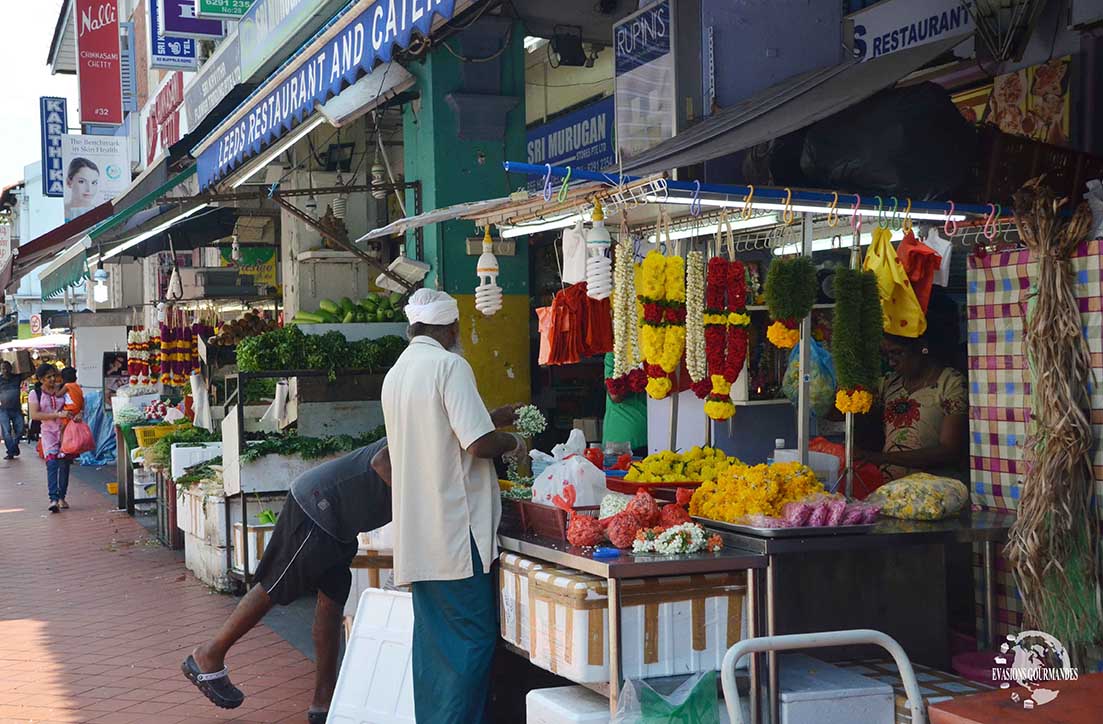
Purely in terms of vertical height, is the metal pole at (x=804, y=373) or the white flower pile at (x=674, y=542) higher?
the metal pole at (x=804, y=373)

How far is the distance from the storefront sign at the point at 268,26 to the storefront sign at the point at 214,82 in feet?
1.07

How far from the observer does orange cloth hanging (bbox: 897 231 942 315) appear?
535cm

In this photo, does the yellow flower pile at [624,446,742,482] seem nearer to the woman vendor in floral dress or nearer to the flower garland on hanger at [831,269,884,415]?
the flower garland on hanger at [831,269,884,415]

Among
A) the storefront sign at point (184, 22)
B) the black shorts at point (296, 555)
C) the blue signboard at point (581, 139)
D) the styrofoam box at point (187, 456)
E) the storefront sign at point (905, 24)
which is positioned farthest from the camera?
the storefront sign at point (184, 22)

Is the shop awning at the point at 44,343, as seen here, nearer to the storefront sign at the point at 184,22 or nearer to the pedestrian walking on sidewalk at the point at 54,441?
the pedestrian walking on sidewalk at the point at 54,441

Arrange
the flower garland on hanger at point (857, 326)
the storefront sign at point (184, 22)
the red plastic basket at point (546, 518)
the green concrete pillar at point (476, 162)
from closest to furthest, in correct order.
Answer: the red plastic basket at point (546, 518) < the flower garland on hanger at point (857, 326) < the green concrete pillar at point (476, 162) < the storefront sign at point (184, 22)

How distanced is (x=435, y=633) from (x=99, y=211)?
14557mm

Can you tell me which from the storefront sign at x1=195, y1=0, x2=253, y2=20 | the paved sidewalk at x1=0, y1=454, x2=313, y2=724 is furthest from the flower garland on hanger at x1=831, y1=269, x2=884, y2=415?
the storefront sign at x1=195, y1=0, x2=253, y2=20

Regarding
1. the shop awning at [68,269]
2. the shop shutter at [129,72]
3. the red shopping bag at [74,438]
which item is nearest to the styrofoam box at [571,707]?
the red shopping bag at [74,438]

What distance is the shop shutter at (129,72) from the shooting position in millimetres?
23828

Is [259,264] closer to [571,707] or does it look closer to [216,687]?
[216,687]

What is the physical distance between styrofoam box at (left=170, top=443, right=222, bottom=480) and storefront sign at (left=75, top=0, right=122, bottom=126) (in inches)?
393

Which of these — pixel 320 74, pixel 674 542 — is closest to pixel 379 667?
pixel 674 542

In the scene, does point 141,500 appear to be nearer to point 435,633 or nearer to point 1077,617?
point 435,633
